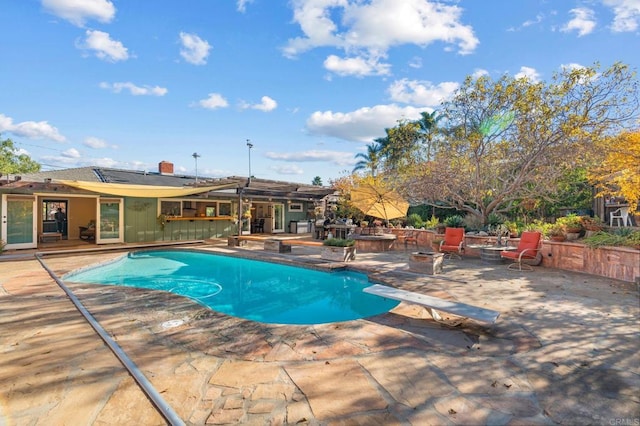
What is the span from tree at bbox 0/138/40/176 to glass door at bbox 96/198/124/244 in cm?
2508

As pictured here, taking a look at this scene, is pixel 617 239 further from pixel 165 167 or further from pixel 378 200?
pixel 165 167

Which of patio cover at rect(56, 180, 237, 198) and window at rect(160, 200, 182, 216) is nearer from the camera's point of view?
patio cover at rect(56, 180, 237, 198)

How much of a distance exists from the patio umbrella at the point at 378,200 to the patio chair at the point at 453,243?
2308mm

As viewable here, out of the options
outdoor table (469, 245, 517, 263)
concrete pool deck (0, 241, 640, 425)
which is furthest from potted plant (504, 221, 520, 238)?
concrete pool deck (0, 241, 640, 425)

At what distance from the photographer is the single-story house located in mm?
11906

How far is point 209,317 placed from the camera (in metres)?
4.96

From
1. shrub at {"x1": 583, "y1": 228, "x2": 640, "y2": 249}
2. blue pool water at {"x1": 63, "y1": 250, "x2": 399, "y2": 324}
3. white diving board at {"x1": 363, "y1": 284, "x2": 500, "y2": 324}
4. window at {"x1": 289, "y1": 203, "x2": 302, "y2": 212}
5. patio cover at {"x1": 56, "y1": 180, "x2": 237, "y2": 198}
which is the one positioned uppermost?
patio cover at {"x1": 56, "y1": 180, "x2": 237, "y2": 198}

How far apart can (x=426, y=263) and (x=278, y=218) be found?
556 inches

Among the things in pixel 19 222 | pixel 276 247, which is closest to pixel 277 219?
pixel 276 247

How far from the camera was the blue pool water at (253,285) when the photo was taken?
643 centimetres

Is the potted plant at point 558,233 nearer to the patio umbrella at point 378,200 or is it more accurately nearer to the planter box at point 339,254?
the patio umbrella at point 378,200

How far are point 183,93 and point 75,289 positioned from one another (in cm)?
1122

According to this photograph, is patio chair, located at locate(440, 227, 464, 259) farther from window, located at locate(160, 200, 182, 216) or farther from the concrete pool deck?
window, located at locate(160, 200, 182, 216)

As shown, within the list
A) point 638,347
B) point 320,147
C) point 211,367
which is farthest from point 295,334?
point 320,147
